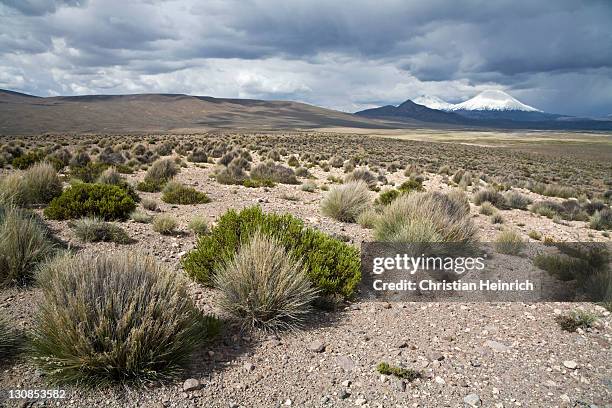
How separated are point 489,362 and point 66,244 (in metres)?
6.49

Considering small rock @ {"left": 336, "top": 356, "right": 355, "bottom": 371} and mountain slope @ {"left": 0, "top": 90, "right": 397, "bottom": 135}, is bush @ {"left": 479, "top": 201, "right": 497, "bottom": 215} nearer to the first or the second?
small rock @ {"left": 336, "top": 356, "right": 355, "bottom": 371}

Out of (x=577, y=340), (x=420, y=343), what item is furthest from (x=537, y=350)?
(x=420, y=343)

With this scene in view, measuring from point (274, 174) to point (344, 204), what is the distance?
7987mm

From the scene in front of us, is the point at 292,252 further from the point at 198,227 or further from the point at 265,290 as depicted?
the point at 198,227

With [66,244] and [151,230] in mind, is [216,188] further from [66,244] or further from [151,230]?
[66,244]

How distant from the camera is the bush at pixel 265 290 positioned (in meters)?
4.80

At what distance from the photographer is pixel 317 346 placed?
4.48 meters

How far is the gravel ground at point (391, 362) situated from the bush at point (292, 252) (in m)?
0.33

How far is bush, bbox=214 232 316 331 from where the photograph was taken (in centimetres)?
480

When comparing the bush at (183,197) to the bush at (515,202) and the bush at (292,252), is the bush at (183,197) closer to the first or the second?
the bush at (292,252)

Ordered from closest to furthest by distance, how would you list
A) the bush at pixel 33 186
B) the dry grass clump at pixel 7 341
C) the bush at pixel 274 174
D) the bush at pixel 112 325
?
the bush at pixel 112 325
the dry grass clump at pixel 7 341
the bush at pixel 33 186
the bush at pixel 274 174

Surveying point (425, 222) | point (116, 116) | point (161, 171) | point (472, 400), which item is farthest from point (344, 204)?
point (116, 116)

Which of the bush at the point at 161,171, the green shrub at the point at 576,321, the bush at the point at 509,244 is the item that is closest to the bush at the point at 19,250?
the green shrub at the point at 576,321

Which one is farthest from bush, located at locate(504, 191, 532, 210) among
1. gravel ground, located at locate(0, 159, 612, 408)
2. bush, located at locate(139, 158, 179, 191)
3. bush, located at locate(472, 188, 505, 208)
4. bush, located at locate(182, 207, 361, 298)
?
bush, located at locate(139, 158, 179, 191)
